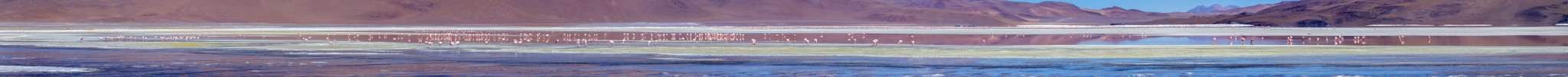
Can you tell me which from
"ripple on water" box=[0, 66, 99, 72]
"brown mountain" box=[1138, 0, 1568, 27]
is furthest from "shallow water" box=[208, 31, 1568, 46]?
"brown mountain" box=[1138, 0, 1568, 27]

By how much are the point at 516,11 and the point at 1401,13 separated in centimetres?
2404

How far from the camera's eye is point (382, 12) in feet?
172

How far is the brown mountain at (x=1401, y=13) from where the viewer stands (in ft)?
162

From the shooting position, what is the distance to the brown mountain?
162 feet

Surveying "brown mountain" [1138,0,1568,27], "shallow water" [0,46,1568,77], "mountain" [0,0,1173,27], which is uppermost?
"mountain" [0,0,1173,27]

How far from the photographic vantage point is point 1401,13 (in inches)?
2058

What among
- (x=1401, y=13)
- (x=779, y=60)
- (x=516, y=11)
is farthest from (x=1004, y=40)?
Answer: (x=1401, y=13)

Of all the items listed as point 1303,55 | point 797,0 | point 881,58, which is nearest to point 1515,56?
point 1303,55

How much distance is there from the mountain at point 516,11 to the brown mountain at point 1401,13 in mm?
3443

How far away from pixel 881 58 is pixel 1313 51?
12.0 feet

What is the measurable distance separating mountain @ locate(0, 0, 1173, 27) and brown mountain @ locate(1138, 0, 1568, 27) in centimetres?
344

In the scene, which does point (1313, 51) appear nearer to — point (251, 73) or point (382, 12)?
point (251, 73)

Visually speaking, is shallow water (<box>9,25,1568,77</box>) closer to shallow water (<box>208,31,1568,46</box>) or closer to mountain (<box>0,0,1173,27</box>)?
shallow water (<box>208,31,1568,46</box>)

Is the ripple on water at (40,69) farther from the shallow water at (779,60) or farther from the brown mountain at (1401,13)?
the brown mountain at (1401,13)
